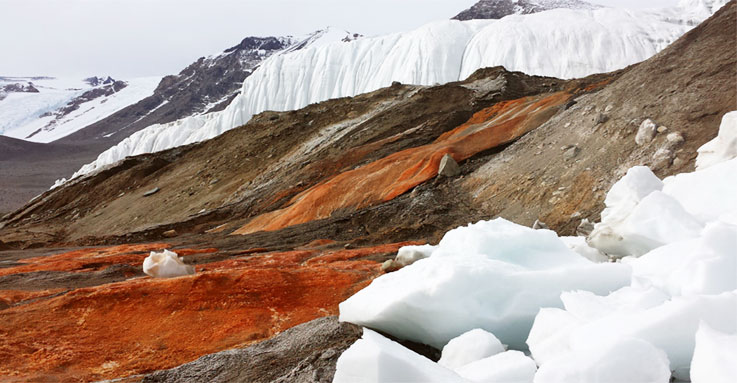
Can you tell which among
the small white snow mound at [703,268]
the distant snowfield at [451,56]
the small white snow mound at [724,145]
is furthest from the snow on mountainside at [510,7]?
the small white snow mound at [703,268]

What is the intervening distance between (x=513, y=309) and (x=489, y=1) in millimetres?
110631

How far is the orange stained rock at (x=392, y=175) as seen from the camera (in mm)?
15477

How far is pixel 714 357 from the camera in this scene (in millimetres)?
2197

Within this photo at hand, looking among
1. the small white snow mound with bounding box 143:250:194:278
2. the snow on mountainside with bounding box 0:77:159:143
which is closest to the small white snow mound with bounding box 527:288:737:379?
the small white snow mound with bounding box 143:250:194:278

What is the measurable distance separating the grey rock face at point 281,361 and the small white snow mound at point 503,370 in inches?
43.0

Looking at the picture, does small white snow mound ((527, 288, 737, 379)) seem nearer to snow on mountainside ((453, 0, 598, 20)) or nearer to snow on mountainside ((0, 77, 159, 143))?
snow on mountainside ((453, 0, 598, 20))

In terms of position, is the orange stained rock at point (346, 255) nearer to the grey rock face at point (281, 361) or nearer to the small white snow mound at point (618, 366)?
the grey rock face at point (281, 361)

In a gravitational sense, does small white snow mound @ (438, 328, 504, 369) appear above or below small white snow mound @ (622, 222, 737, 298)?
below

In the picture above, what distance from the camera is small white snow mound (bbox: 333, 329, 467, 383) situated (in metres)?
2.69

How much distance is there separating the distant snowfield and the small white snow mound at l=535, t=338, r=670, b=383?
4619 cm

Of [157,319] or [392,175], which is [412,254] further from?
[392,175]

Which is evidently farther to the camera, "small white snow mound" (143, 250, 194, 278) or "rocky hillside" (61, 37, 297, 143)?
"rocky hillside" (61, 37, 297, 143)

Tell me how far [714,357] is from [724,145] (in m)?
5.78

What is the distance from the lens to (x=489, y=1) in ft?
334
